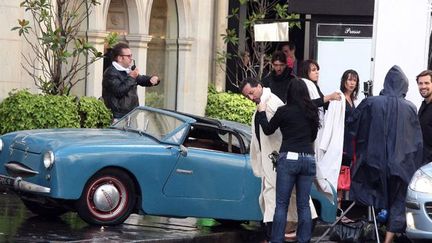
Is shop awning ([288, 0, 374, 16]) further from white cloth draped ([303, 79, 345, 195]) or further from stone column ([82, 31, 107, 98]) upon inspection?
white cloth draped ([303, 79, 345, 195])

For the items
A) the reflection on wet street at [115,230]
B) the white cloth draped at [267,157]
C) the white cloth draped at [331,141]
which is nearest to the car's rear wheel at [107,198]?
the reflection on wet street at [115,230]

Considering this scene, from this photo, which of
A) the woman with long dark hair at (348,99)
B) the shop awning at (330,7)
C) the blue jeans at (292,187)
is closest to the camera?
the blue jeans at (292,187)

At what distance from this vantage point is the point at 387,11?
547 inches

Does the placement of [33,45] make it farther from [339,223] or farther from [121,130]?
[339,223]

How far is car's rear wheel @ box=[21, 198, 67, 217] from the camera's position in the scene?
1430cm

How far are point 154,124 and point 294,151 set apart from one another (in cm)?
223

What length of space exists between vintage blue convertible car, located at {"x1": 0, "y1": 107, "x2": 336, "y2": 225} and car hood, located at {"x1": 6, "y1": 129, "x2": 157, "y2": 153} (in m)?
0.01

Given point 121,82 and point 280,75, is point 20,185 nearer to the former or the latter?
point 121,82

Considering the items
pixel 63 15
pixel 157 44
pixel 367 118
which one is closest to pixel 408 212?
pixel 367 118

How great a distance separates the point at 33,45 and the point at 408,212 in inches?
323

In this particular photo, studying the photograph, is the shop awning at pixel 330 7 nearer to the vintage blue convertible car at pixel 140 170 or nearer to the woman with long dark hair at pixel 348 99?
the woman with long dark hair at pixel 348 99

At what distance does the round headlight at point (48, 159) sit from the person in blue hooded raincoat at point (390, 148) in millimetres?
3156

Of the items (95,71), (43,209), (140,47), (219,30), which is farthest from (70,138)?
(219,30)

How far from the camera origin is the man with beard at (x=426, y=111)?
13.5 metres
